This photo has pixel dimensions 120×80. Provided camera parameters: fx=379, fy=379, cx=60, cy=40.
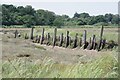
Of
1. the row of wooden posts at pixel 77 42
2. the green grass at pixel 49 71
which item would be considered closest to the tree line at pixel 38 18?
the row of wooden posts at pixel 77 42

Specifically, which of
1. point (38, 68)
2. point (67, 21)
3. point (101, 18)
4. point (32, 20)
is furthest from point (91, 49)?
point (67, 21)

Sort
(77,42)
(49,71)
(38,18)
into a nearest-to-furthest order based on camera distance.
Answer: (49,71), (77,42), (38,18)

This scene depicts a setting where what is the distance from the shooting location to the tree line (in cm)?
6431

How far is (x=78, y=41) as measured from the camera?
3712 cm

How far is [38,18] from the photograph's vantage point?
71.1 metres

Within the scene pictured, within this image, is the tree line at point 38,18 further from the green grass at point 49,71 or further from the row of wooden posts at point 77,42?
the green grass at point 49,71

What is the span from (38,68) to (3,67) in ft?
2.44

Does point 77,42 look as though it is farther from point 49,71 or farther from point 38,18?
point 38,18

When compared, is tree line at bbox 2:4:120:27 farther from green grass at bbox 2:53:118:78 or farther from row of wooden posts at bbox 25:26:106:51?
green grass at bbox 2:53:118:78

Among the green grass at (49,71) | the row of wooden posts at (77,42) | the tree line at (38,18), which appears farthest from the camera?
the tree line at (38,18)

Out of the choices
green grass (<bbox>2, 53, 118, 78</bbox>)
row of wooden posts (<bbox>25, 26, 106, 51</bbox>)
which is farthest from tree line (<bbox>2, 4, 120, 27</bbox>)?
green grass (<bbox>2, 53, 118, 78</bbox>)

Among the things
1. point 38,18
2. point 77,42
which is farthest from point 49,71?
point 38,18

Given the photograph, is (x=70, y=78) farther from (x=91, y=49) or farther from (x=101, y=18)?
(x=101, y=18)

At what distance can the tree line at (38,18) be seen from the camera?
2532 inches
